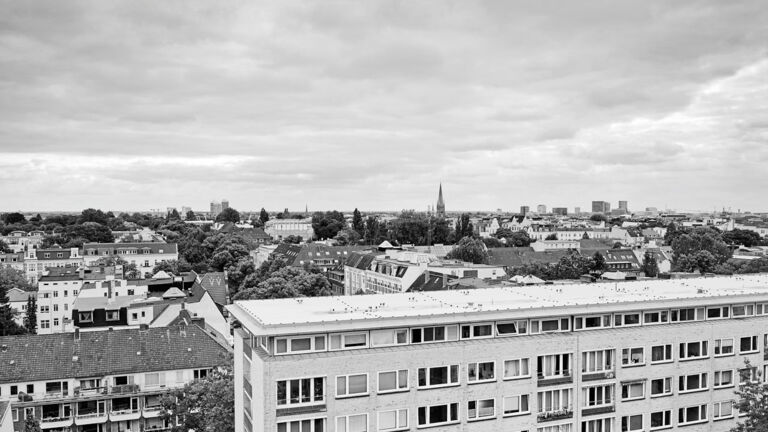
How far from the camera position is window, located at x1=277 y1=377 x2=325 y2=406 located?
25.8 meters

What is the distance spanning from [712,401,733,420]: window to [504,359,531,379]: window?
10.6 meters

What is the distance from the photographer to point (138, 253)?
431 ft

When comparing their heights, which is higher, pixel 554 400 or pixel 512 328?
pixel 512 328

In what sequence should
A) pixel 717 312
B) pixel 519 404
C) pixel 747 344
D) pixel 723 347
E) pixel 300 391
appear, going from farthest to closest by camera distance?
pixel 717 312
pixel 747 344
pixel 723 347
pixel 519 404
pixel 300 391

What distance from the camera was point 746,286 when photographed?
123 ft

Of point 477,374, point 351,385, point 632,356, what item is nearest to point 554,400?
point 477,374

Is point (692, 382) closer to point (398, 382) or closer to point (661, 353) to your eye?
point (661, 353)

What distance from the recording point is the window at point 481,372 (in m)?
28.5

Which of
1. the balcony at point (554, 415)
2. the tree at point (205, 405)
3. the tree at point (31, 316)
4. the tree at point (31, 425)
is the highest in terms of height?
the balcony at point (554, 415)

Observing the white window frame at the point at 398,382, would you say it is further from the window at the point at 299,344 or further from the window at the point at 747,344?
the window at the point at 747,344

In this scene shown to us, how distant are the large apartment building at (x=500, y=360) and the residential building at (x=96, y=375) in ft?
55.4

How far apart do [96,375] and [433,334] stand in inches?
1059

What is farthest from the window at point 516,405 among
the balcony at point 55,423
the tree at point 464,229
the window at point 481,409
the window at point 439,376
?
the tree at point 464,229

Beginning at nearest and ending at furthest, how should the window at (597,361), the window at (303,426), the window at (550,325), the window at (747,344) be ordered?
the window at (303,426) < the window at (550,325) < the window at (597,361) < the window at (747,344)
